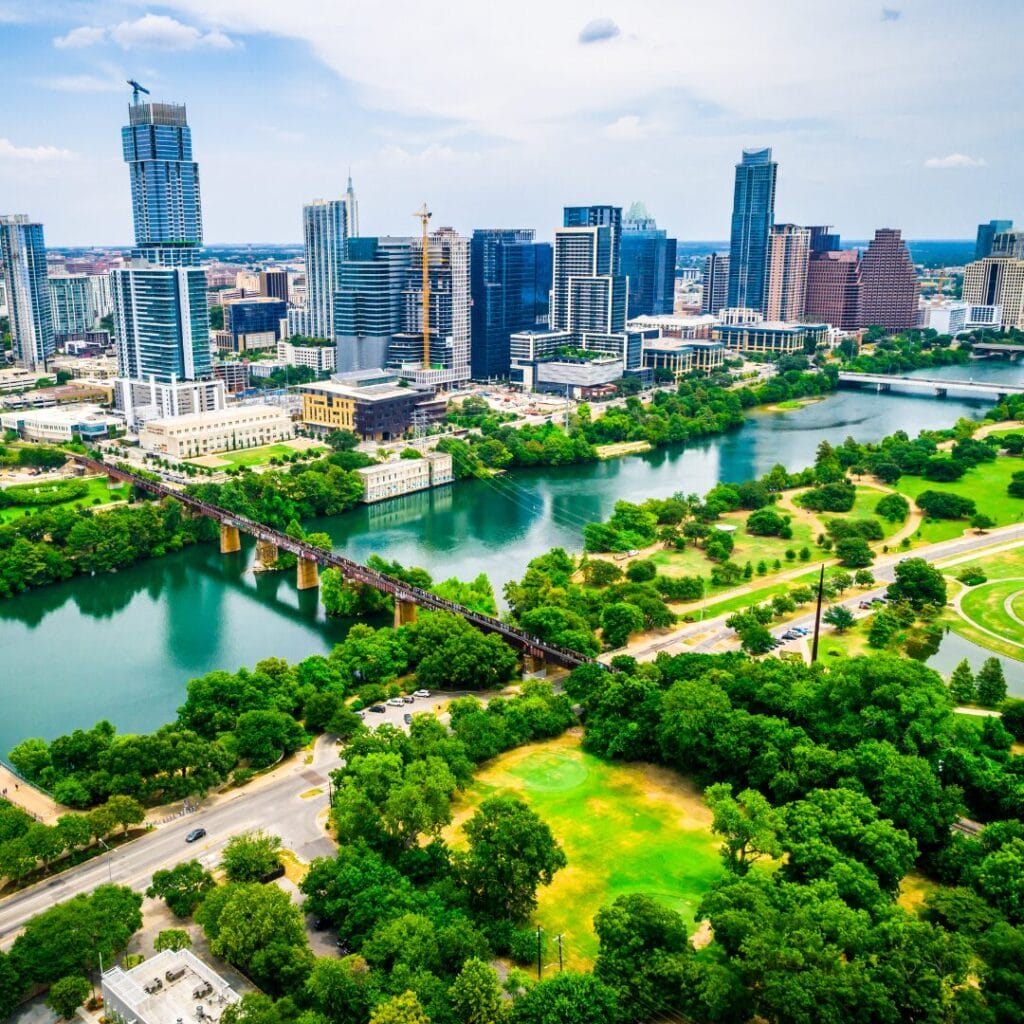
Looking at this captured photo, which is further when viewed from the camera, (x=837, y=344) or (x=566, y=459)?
(x=837, y=344)

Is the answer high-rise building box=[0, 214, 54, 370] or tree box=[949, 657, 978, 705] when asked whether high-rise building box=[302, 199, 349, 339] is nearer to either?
high-rise building box=[0, 214, 54, 370]

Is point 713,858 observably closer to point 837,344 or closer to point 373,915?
point 373,915

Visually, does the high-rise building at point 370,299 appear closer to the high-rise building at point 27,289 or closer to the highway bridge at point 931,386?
the high-rise building at point 27,289

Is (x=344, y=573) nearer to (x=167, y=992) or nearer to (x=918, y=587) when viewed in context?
(x=918, y=587)

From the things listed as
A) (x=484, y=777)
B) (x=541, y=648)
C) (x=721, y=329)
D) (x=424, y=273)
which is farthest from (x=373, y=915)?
(x=721, y=329)

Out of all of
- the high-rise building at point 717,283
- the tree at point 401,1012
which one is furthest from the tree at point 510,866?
the high-rise building at point 717,283

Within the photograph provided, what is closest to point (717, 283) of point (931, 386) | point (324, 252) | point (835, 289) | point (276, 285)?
point (835, 289)

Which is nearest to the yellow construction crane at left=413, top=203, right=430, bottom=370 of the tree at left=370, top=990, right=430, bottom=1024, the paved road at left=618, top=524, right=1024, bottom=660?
the paved road at left=618, top=524, right=1024, bottom=660
